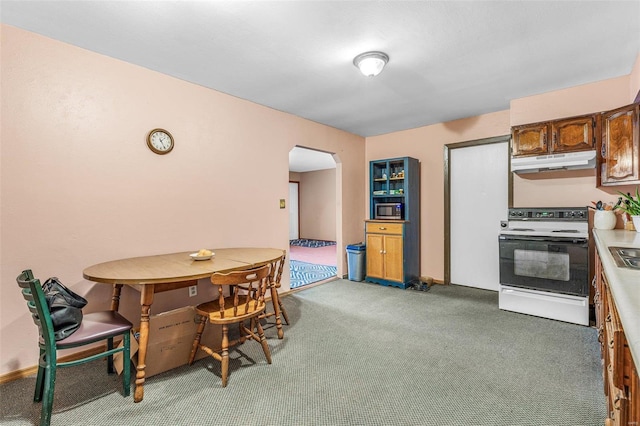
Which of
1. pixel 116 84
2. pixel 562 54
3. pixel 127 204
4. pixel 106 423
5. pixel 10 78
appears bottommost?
pixel 106 423

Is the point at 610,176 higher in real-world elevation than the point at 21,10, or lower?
lower

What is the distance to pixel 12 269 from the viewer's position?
→ 83.2 inches

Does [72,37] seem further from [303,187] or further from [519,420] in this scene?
[303,187]

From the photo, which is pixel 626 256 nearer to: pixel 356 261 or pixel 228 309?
pixel 228 309

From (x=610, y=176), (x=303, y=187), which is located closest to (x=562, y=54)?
(x=610, y=176)

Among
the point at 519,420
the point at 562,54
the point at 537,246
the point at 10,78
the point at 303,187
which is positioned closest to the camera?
the point at 519,420

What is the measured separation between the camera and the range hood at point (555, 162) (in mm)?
2951

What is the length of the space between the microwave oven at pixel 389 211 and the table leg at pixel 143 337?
3.49 metres

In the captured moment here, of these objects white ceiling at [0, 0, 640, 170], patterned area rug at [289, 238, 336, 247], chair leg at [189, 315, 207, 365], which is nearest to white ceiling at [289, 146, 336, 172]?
patterned area rug at [289, 238, 336, 247]

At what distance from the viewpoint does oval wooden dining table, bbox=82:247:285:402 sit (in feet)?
6.23

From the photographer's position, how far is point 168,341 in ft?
7.22

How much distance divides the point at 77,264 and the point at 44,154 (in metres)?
0.86

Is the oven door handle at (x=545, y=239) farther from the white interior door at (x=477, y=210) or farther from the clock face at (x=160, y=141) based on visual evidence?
the clock face at (x=160, y=141)

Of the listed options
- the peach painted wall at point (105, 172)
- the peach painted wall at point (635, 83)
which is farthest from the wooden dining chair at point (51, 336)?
the peach painted wall at point (635, 83)
